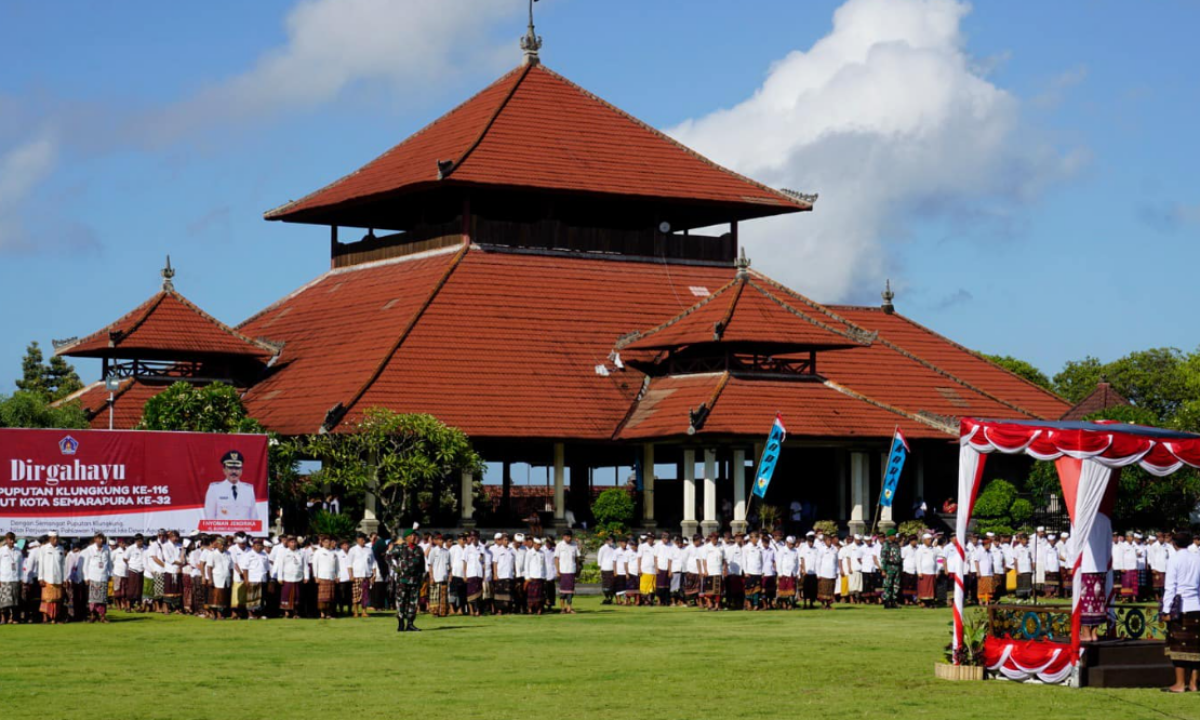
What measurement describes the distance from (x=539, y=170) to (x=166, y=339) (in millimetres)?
11686

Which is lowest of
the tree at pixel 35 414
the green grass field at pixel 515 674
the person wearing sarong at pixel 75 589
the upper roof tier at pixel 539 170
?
the green grass field at pixel 515 674

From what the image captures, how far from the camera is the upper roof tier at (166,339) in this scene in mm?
50562

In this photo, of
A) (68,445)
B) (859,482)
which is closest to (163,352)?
(68,445)

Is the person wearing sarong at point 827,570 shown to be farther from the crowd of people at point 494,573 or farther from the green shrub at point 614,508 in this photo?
the green shrub at point 614,508

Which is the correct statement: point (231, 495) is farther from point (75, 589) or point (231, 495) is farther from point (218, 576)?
point (75, 589)

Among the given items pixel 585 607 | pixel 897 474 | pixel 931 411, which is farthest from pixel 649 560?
pixel 931 411

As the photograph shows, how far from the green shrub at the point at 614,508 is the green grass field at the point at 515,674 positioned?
50.2 feet

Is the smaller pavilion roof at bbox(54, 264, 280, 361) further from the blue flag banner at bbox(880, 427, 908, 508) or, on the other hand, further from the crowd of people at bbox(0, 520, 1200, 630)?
the blue flag banner at bbox(880, 427, 908, 508)

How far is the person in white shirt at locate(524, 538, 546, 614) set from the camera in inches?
1372

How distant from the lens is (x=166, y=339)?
167ft

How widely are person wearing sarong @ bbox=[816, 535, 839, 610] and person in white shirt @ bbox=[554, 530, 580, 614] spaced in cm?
514

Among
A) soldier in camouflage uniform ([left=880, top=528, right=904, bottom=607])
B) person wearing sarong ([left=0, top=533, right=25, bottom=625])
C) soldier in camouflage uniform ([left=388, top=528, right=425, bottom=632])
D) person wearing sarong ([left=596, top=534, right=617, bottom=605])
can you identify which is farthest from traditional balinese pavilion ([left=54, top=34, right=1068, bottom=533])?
soldier in camouflage uniform ([left=388, top=528, right=425, bottom=632])

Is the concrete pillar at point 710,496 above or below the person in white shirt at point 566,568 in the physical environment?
above

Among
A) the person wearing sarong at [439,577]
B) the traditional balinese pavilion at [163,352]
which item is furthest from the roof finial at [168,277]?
the person wearing sarong at [439,577]
